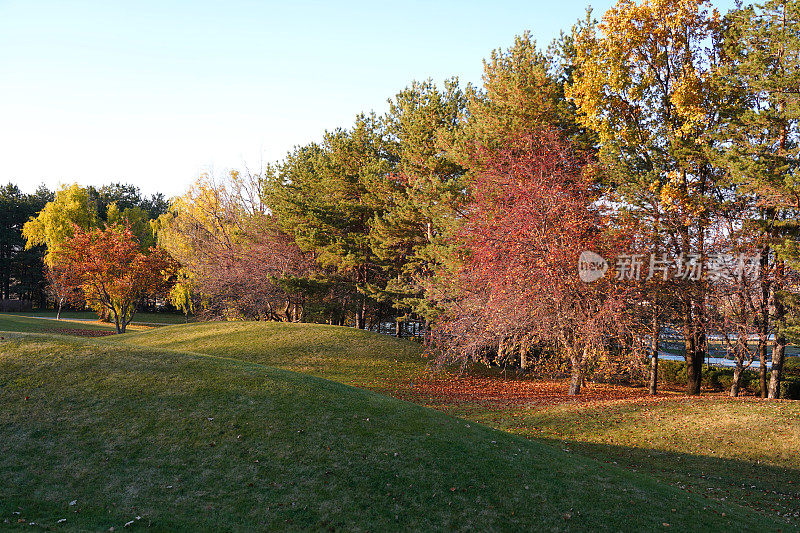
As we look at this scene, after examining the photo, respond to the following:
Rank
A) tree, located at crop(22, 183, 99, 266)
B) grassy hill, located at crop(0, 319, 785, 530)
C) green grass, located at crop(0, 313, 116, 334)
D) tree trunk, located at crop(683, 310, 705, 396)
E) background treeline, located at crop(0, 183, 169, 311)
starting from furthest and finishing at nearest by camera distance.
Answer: background treeline, located at crop(0, 183, 169, 311), tree, located at crop(22, 183, 99, 266), green grass, located at crop(0, 313, 116, 334), tree trunk, located at crop(683, 310, 705, 396), grassy hill, located at crop(0, 319, 785, 530)

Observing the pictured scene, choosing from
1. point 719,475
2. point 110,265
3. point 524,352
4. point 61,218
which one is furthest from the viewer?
point 61,218

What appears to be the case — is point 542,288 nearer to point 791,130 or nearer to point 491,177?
point 491,177

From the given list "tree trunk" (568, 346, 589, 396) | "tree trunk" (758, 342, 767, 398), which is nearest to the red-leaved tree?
"tree trunk" (568, 346, 589, 396)

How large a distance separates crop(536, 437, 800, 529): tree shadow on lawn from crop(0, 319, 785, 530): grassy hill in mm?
1097

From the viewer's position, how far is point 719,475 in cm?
1182

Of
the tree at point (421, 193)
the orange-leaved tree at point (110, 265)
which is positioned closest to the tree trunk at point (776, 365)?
the tree at point (421, 193)

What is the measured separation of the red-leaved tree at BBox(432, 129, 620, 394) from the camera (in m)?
17.5

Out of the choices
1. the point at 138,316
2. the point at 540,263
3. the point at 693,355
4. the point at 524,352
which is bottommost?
the point at 138,316

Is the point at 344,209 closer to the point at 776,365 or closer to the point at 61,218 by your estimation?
the point at 776,365

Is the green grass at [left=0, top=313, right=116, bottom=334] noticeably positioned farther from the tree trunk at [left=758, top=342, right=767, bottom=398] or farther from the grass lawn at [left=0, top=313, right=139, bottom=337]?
the tree trunk at [left=758, top=342, right=767, bottom=398]

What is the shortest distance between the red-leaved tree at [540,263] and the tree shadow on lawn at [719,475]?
4583 millimetres

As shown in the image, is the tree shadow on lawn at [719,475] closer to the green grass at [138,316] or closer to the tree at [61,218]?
the tree at [61,218]

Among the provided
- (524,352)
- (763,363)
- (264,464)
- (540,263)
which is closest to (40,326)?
(524,352)

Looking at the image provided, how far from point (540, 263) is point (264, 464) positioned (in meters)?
12.0
